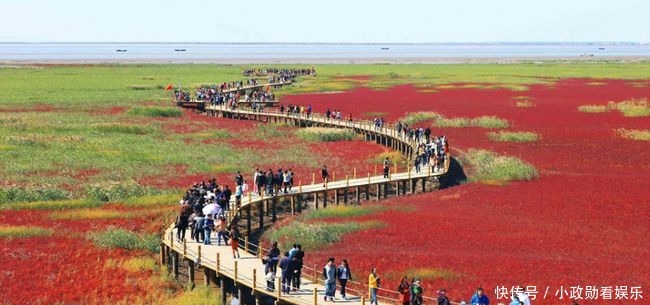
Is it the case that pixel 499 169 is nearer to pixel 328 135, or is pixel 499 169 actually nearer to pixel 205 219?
pixel 328 135

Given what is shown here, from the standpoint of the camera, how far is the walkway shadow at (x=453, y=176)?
151ft

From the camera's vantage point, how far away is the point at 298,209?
4012cm

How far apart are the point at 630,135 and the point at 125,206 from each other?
40.9 m

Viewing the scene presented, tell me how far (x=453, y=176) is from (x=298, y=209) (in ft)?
39.4

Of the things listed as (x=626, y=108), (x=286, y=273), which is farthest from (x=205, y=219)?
(x=626, y=108)

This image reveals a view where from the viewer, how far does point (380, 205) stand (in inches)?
1590

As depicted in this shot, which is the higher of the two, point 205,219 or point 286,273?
point 205,219

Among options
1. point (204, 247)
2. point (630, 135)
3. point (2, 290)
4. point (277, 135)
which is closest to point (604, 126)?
point (630, 135)

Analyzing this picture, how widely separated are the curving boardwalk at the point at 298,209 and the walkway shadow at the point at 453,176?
2.16 ft

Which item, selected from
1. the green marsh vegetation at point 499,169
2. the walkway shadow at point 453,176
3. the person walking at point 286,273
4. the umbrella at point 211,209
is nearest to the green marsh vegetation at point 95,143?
the walkway shadow at point 453,176

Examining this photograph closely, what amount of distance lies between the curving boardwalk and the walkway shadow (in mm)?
658

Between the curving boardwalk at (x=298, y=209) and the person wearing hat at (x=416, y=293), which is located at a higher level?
the person wearing hat at (x=416, y=293)

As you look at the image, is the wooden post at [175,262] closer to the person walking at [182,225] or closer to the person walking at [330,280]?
the person walking at [182,225]

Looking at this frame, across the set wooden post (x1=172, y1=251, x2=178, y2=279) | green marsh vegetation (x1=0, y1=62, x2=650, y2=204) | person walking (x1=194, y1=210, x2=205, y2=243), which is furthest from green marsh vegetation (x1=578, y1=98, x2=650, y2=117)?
wooden post (x1=172, y1=251, x2=178, y2=279)
